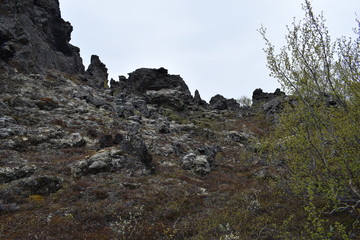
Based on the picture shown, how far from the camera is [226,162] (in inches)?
1248

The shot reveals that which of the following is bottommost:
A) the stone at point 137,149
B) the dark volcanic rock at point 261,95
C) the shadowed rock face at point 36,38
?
the stone at point 137,149

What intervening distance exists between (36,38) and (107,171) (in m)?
57.3

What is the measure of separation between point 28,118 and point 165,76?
160 ft

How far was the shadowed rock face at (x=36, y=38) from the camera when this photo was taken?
50094 mm

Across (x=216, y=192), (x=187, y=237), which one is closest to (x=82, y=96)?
(x=216, y=192)

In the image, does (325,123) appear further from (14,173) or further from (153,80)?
(153,80)

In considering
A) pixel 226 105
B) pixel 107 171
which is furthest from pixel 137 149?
pixel 226 105

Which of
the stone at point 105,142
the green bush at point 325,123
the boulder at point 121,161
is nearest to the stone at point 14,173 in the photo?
the boulder at point 121,161

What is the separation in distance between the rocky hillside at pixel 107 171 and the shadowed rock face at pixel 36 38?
386 millimetres

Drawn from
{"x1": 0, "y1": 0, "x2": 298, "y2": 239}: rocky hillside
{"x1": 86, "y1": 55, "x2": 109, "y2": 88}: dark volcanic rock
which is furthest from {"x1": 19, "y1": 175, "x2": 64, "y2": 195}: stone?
{"x1": 86, "y1": 55, "x2": 109, "y2": 88}: dark volcanic rock

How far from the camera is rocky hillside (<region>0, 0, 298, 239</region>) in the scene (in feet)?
43.2

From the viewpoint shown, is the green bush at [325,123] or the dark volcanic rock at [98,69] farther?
the dark volcanic rock at [98,69]

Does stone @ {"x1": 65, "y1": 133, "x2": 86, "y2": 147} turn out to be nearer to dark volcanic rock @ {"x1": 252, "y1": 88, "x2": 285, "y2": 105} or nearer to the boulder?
the boulder

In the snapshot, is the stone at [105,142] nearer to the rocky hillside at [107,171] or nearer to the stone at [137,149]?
the rocky hillside at [107,171]
